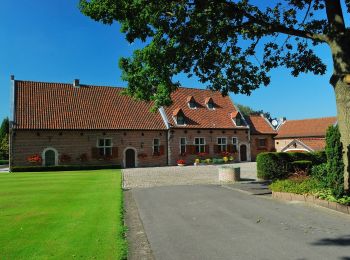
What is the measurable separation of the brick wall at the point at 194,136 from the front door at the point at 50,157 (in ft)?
41.4

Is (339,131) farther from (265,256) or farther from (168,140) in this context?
(168,140)

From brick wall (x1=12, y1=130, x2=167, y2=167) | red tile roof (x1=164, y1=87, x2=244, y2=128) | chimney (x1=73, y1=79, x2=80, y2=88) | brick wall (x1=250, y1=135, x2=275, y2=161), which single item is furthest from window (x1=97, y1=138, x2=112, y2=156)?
brick wall (x1=250, y1=135, x2=275, y2=161)

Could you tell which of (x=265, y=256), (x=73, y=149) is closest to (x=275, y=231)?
(x=265, y=256)

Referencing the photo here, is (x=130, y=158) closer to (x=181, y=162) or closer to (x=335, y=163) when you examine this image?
(x=181, y=162)

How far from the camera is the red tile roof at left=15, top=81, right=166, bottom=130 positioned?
36.1 metres

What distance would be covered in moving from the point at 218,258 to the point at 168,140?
1377 inches

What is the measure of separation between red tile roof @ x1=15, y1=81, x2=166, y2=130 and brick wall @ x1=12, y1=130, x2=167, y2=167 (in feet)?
2.41

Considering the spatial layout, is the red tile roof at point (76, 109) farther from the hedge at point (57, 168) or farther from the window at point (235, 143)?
the window at point (235, 143)

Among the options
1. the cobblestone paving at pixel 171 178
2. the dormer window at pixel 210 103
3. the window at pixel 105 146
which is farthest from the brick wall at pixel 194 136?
the cobblestone paving at pixel 171 178

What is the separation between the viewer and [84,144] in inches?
1469

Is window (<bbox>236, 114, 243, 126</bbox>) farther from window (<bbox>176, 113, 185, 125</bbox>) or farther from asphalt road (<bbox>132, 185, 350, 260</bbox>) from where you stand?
asphalt road (<bbox>132, 185, 350, 260</bbox>)

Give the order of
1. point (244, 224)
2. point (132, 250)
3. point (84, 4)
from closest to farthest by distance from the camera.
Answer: point (132, 250), point (244, 224), point (84, 4)

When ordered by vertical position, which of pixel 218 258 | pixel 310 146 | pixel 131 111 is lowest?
pixel 218 258

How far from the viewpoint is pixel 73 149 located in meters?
36.8
